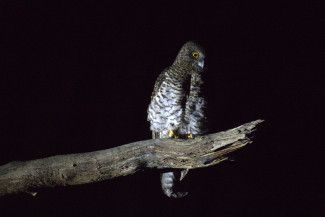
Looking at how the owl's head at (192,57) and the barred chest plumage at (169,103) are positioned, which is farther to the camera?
the owl's head at (192,57)

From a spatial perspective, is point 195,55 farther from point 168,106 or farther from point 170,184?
point 170,184

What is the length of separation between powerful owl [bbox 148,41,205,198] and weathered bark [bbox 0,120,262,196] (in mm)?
624

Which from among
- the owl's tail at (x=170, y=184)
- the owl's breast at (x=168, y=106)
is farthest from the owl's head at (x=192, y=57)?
the owl's tail at (x=170, y=184)

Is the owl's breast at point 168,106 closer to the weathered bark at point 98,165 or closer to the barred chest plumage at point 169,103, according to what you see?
the barred chest plumage at point 169,103

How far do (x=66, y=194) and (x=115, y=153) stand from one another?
1.42m

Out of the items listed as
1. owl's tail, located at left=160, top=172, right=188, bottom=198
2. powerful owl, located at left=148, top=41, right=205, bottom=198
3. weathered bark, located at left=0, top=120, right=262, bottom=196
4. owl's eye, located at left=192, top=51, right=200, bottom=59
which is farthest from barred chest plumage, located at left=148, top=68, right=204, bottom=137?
weathered bark, located at left=0, top=120, right=262, bottom=196

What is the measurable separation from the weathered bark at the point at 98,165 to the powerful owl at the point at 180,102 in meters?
0.62

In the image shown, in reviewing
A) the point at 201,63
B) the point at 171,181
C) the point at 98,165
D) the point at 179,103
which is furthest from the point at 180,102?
the point at 98,165

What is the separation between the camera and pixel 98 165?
228cm

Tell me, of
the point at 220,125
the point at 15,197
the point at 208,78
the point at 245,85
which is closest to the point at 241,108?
the point at 245,85

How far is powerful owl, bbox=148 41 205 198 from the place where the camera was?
9.27 feet

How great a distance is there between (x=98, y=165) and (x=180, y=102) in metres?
0.88

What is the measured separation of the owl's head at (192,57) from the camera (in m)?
2.98

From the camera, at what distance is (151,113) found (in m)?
3.03
